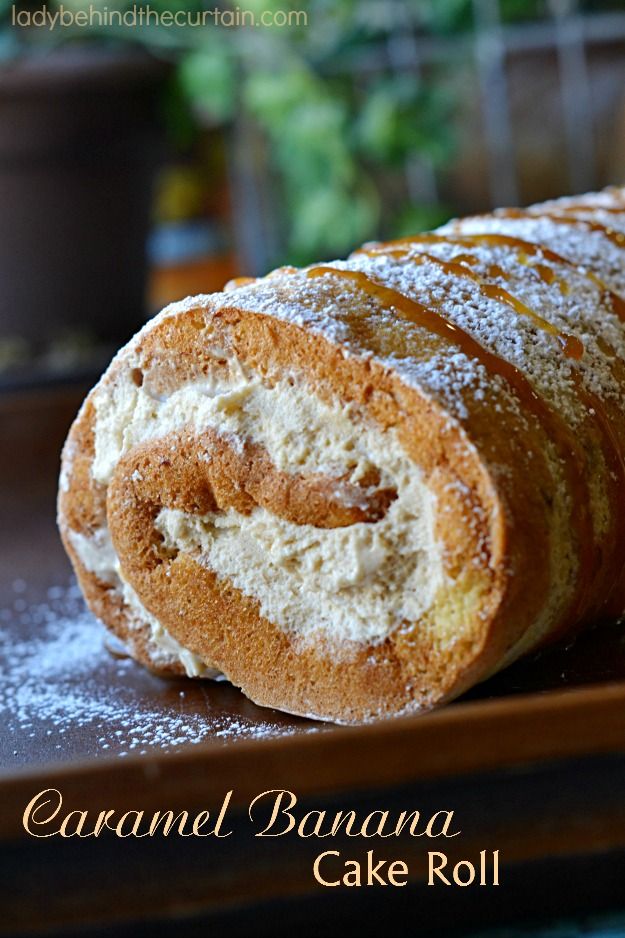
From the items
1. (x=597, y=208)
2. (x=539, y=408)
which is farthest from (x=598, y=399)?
(x=597, y=208)

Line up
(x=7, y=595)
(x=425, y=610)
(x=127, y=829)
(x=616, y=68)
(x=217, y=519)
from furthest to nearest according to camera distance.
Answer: (x=616, y=68) → (x=7, y=595) → (x=217, y=519) → (x=425, y=610) → (x=127, y=829)

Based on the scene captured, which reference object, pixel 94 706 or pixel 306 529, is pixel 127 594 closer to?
pixel 94 706

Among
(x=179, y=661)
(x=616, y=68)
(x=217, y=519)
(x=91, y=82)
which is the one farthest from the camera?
(x=616, y=68)

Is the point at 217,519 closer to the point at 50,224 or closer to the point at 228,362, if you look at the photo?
the point at 228,362

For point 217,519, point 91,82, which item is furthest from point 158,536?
point 91,82

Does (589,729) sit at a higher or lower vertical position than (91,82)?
lower

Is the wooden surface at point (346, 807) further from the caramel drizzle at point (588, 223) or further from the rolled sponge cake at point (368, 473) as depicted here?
the caramel drizzle at point (588, 223)

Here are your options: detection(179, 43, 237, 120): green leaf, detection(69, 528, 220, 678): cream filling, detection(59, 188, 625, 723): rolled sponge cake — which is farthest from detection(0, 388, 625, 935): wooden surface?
A: detection(179, 43, 237, 120): green leaf
